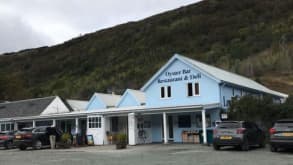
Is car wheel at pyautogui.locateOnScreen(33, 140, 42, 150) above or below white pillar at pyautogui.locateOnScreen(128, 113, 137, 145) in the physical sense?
below

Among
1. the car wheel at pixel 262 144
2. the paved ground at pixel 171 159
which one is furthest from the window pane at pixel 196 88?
the paved ground at pixel 171 159

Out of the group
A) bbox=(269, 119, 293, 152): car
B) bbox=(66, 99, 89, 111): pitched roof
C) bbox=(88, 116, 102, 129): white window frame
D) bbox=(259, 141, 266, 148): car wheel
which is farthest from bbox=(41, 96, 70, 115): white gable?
bbox=(269, 119, 293, 152): car

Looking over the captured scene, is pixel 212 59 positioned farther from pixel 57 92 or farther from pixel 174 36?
pixel 57 92

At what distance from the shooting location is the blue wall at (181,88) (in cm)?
2849

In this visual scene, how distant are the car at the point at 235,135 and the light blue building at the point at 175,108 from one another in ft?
15.6

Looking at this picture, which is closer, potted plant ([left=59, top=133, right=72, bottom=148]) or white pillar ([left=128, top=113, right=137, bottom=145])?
potted plant ([left=59, top=133, right=72, bottom=148])

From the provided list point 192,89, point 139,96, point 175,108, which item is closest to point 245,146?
point 175,108

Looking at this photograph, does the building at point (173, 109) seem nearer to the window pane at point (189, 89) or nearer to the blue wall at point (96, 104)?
the window pane at point (189, 89)

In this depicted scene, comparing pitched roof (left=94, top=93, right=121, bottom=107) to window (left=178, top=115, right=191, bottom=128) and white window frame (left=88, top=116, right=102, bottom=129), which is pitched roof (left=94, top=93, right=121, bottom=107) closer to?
white window frame (left=88, top=116, right=102, bottom=129)

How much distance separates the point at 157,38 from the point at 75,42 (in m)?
30.3

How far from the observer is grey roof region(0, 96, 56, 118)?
41.5 m

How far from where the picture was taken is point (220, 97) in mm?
28016

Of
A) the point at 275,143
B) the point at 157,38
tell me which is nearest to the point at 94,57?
the point at 157,38

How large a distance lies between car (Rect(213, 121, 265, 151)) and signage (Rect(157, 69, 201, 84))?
28.2 feet
